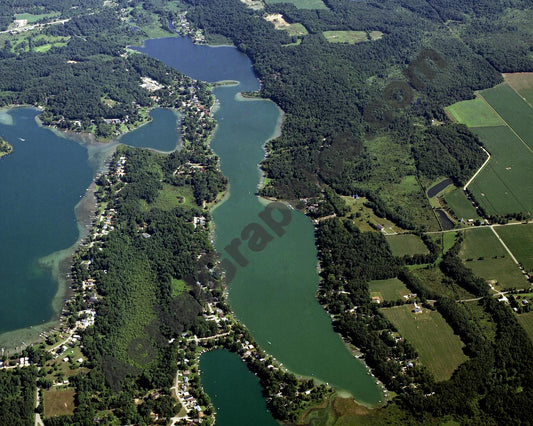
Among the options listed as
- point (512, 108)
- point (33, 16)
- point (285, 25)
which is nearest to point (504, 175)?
point (512, 108)

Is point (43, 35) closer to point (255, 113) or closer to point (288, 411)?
point (255, 113)

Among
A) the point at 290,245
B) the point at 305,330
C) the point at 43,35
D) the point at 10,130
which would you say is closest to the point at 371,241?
the point at 290,245

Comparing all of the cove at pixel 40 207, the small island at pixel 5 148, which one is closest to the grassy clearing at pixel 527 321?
the cove at pixel 40 207

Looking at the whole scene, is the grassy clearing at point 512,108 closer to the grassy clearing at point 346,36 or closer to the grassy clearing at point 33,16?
the grassy clearing at point 346,36

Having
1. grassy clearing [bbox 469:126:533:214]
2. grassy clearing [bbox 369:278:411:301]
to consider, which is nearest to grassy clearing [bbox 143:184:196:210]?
grassy clearing [bbox 369:278:411:301]

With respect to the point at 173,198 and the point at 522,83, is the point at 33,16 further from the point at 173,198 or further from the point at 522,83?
the point at 522,83

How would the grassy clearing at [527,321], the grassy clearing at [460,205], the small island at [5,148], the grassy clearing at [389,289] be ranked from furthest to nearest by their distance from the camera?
the small island at [5,148], the grassy clearing at [460,205], the grassy clearing at [389,289], the grassy clearing at [527,321]
